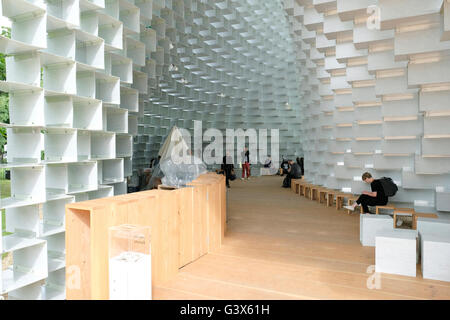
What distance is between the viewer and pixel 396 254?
3656mm

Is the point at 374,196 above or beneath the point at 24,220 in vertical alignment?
beneath

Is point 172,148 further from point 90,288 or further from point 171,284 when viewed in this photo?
point 90,288

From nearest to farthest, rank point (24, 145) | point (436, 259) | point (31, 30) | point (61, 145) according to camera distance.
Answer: point (31, 30) < point (24, 145) < point (436, 259) < point (61, 145)

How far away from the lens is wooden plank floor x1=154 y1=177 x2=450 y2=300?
3.09m

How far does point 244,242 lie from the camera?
16.1 feet

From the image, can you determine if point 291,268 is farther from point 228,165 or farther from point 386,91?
point 228,165

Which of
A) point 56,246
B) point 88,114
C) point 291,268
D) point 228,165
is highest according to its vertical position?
point 88,114

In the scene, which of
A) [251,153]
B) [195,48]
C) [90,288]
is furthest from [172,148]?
[251,153]

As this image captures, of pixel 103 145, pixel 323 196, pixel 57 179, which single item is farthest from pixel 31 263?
pixel 323 196

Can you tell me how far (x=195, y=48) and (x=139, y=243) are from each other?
8829 millimetres

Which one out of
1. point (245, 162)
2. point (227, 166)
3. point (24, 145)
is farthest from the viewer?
point (245, 162)

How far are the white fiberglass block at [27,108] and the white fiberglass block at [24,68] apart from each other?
126 millimetres

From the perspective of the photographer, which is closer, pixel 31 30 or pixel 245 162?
pixel 31 30

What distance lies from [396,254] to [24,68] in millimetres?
4249
